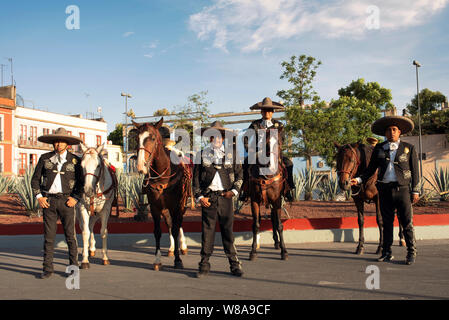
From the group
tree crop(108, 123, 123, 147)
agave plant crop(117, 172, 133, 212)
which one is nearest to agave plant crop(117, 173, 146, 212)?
agave plant crop(117, 172, 133, 212)

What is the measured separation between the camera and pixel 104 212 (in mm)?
8648

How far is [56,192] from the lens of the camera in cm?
732

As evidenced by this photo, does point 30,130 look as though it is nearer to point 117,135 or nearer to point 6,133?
point 6,133

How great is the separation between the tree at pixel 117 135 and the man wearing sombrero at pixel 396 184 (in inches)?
2445

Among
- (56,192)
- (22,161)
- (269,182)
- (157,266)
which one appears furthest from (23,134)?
(269,182)

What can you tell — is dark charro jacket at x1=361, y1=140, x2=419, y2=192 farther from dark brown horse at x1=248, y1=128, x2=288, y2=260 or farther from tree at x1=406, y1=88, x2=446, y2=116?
tree at x1=406, y1=88, x2=446, y2=116

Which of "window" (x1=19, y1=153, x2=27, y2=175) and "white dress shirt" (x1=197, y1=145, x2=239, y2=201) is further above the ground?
"window" (x1=19, y1=153, x2=27, y2=175)

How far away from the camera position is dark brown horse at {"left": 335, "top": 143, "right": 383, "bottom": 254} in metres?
8.76

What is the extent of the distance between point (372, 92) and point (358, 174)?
103ft

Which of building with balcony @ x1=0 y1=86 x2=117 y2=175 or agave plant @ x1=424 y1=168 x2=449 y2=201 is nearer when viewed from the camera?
agave plant @ x1=424 y1=168 x2=449 y2=201

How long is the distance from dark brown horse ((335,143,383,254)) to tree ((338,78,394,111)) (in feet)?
98.0

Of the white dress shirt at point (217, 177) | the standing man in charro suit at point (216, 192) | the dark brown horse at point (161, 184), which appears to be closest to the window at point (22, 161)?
the dark brown horse at point (161, 184)

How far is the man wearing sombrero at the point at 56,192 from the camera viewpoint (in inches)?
288

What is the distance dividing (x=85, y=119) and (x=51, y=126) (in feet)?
21.0
